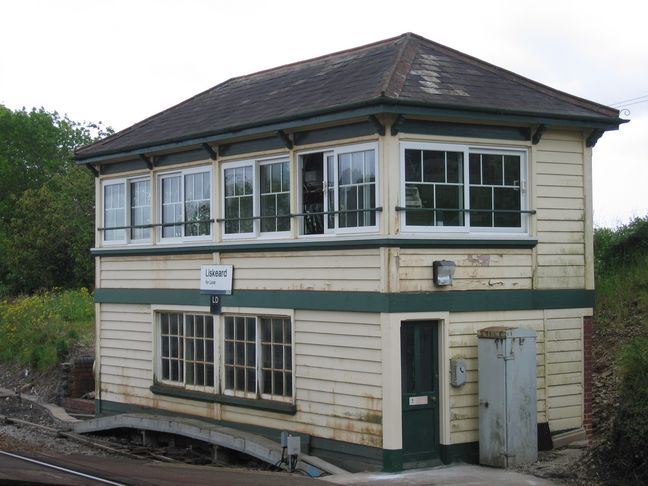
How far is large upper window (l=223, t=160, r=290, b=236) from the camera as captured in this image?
49.8 feet

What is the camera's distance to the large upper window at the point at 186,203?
16.8 metres

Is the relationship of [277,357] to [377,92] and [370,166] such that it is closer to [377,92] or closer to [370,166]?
[370,166]

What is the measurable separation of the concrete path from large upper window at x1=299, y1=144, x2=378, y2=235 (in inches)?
130

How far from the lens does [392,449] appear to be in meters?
13.1

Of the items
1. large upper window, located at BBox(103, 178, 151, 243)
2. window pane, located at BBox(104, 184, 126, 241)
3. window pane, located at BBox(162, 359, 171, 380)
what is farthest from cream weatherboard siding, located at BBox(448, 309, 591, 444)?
window pane, located at BBox(104, 184, 126, 241)

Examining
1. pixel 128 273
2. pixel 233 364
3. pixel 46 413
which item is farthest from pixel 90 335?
pixel 233 364

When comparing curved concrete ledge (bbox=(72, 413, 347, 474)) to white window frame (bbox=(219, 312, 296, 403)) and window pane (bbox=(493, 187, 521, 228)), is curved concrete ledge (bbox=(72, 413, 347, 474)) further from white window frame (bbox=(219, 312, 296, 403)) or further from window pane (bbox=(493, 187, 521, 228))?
window pane (bbox=(493, 187, 521, 228))

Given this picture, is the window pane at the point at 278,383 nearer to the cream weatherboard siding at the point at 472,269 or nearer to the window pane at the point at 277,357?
the window pane at the point at 277,357

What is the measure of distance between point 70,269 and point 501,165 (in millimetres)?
28705

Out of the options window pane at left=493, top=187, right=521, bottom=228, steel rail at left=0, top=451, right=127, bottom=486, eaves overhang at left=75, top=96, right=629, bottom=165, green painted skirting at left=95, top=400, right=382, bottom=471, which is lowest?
steel rail at left=0, top=451, right=127, bottom=486

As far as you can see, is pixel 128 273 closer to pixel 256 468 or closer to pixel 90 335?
pixel 256 468

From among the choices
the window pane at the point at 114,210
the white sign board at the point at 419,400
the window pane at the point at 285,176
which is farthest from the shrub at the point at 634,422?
the window pane at the point at 114,210

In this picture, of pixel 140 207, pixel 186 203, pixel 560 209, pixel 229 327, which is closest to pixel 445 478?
pixel 560 209

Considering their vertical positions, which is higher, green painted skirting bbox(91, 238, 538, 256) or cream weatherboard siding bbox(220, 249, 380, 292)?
green painted skirting bbox(91, 238, 538, 256)
